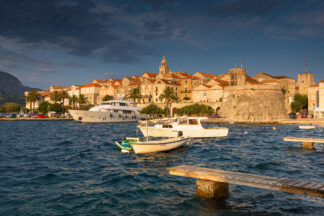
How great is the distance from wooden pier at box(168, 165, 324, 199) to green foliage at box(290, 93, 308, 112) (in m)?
83.9

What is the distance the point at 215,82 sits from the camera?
90.4 metres

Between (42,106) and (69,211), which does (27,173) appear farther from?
(42,106)

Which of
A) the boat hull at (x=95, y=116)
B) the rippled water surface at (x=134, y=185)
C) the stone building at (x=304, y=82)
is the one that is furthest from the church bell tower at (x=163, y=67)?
the rippled water surface at (x=134, y=185)

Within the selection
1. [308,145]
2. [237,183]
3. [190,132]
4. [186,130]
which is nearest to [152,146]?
[237,183]

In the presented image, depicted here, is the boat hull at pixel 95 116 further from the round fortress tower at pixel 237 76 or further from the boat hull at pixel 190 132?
the round fortress tower at pixel 237 76

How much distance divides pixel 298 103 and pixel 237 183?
277 feet

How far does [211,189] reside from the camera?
30.9 feet

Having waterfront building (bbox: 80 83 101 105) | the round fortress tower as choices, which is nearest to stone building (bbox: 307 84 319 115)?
the round fortress tower

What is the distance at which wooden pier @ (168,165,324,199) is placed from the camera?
7781 millimetres

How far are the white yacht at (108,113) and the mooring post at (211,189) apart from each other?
5960cm

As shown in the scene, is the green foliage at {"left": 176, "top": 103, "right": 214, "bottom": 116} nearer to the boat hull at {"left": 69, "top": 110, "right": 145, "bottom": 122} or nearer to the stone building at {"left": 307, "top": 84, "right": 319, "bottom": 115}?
the boat hull at {"left": 69, "top": 110, "right": 145, "bottom": 122}

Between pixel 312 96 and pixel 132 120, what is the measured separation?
170 feet

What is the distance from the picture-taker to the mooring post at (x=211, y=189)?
9.43 metres

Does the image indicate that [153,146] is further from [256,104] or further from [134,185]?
[256,104]
